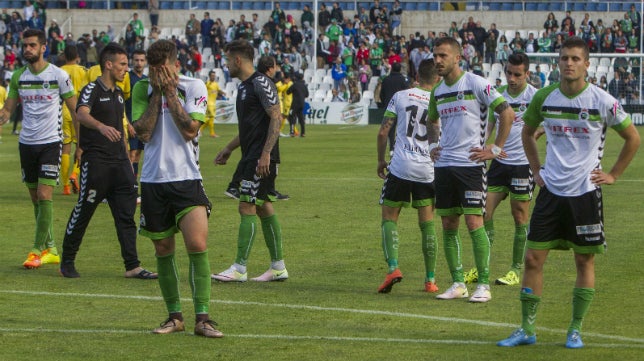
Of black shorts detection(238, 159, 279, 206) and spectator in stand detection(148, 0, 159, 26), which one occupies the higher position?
spectator in stand detection(148, 0, 159, 26)

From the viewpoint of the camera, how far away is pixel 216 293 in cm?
1059

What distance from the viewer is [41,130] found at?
12.4 m

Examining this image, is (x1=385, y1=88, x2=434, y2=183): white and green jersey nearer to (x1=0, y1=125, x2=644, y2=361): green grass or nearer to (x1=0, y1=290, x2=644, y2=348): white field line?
(x1=0, y1=125, x2=644, y2=361): green grass

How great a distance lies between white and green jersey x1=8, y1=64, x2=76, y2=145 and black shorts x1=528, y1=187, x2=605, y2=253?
5.98 m

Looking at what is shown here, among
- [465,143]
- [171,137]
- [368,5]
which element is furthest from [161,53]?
[368,5]

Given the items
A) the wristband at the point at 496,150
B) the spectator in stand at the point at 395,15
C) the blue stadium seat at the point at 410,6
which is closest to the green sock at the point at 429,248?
the wristband at the point at 496,150

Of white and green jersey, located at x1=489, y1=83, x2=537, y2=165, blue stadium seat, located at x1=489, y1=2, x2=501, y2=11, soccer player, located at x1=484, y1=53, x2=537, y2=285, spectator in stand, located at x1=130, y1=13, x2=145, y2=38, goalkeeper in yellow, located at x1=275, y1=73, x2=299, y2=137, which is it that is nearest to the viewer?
soccer player, located at x1=484, y1=53, x2=537, y2=285

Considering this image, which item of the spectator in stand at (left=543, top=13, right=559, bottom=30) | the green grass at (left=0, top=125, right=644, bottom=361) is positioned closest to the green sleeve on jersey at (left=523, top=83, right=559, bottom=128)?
the green grass at (left=0, top=125, right=644, bottom=361)

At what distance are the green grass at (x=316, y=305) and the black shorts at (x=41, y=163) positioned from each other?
2.93 feet

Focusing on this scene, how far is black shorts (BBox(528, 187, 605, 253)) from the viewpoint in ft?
26.9

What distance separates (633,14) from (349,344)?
42.4 metres

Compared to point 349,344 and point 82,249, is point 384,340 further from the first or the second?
point 82,249

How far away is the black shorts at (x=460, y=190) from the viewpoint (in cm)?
1016

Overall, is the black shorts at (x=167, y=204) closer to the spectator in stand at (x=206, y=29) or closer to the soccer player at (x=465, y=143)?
the soccer player at (x=465, y=143)
